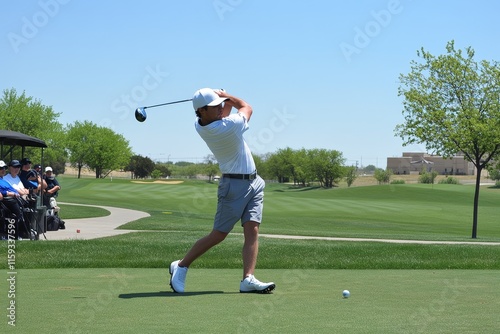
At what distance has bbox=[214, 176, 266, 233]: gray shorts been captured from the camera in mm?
8016

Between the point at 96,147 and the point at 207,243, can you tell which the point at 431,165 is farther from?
the point at 207,243

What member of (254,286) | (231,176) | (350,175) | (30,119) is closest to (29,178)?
(231,176)

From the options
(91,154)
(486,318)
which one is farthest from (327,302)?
(91,154)

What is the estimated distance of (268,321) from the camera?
18.9 feet

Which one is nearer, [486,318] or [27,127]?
[486,318]

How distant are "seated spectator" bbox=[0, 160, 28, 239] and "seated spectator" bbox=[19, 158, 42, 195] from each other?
2.04 meters

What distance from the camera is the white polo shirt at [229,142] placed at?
25.2 ft

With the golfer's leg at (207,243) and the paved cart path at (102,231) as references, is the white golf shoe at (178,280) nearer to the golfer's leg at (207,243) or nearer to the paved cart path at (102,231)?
the golfer's leg at (207,243)

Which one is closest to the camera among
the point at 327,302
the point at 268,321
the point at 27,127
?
the point at 268,321

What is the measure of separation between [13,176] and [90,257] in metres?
6.11

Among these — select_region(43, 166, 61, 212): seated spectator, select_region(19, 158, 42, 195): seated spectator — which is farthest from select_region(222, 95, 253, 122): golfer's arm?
select_region(43, 166, 61, 212): seated spectator

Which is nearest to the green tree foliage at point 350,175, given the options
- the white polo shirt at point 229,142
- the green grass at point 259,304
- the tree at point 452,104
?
the tree at point 452,104

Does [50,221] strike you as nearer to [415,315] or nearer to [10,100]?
[415,315]

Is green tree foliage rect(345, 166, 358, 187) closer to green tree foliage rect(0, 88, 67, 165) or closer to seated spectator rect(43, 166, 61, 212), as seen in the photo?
green tree foliage rect(0, 88, 67, 165)
